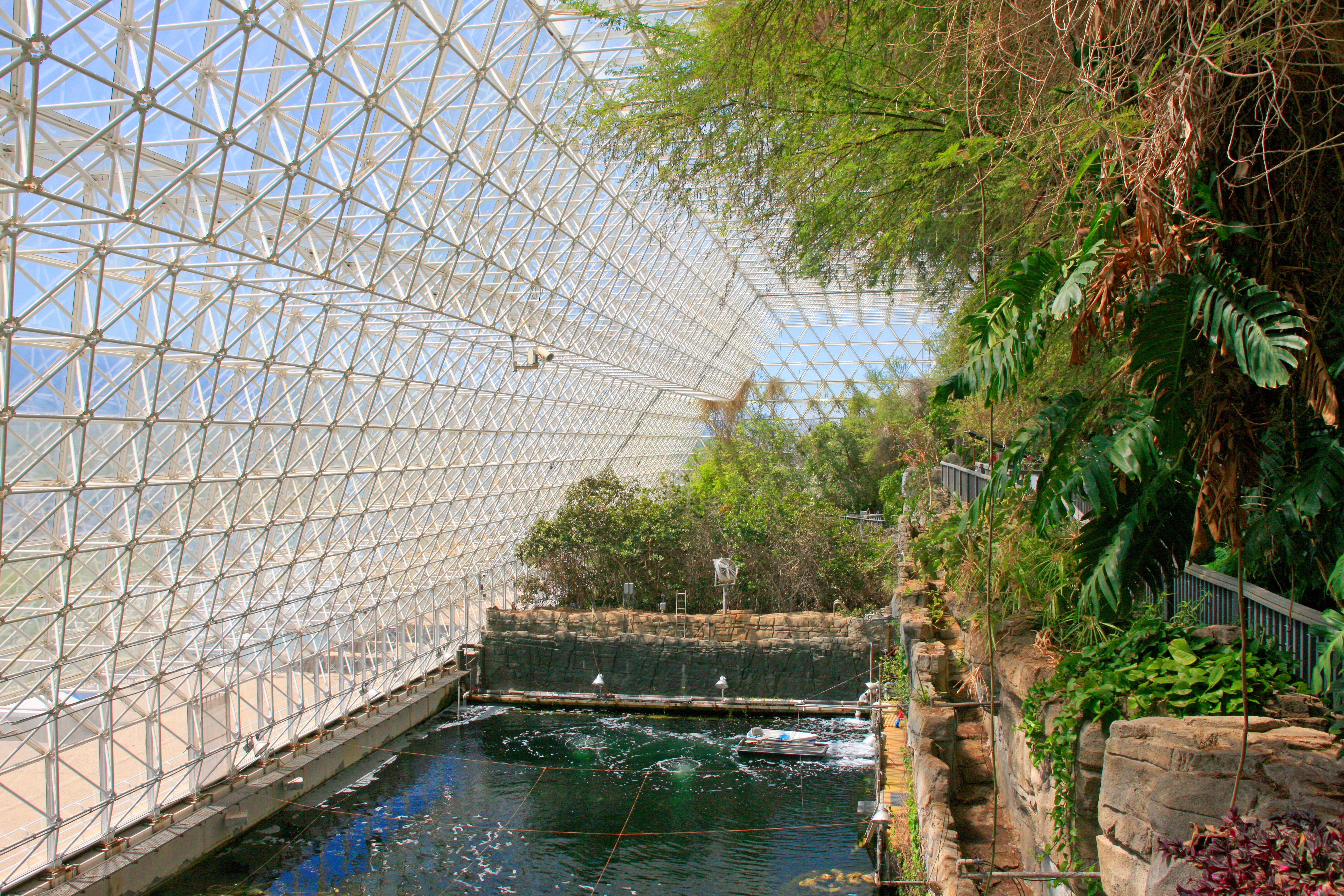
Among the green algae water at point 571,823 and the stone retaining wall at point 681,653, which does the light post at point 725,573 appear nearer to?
the stone retaining wall at point 681,653

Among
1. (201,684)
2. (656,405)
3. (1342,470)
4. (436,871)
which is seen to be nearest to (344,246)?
(201,684)

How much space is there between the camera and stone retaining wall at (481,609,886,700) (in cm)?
2084

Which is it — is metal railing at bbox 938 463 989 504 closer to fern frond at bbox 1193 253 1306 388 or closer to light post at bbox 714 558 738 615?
light post at bbox 714 558 738 615

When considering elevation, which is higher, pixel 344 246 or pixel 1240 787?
pixel 344 246

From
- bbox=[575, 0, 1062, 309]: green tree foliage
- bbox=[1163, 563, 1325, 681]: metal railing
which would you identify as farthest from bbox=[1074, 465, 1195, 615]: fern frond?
bbox=[575, 0, 1062, 309]: green tree foliage

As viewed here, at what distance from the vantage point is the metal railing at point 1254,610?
4.50m

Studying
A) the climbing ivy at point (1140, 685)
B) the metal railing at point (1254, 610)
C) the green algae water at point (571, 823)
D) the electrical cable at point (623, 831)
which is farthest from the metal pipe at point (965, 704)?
the electrical cable at point (623, 831)

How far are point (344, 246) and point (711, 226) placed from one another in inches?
548

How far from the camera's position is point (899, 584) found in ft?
56.1

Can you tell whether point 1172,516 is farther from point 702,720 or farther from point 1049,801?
point 702,720

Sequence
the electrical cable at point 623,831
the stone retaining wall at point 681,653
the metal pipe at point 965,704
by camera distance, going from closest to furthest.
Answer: the metal pipe at point 965,704
the electrical cable at point 623,831
the stone retaining wall at point 681,653

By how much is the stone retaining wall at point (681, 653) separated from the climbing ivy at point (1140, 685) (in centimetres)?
1552

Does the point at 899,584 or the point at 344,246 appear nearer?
the point at 344,246

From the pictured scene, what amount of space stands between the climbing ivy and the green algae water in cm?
765
